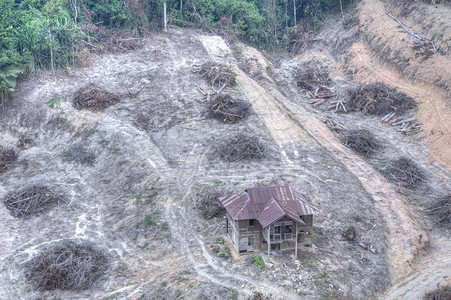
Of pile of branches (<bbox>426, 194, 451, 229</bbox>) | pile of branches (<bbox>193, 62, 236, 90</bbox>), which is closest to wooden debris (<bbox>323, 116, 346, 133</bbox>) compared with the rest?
pile of branches (<bbox>193, 62, 236, 90</bbox>)

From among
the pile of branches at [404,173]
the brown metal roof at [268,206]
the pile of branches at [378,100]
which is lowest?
the pile of branches at [404,173]

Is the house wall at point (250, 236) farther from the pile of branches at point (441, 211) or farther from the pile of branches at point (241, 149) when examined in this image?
the pile of branches at point (441, 211)

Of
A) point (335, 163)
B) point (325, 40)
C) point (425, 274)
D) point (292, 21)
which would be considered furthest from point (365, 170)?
point (292, 21)

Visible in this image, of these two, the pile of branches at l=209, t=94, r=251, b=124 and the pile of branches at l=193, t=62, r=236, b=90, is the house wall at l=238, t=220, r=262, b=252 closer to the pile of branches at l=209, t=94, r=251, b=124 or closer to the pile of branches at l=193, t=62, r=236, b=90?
the pile of branches at l=209, t=94, r=251, b=124

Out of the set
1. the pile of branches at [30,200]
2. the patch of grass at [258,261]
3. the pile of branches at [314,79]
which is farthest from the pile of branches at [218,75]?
the patch of grass at [258,261]

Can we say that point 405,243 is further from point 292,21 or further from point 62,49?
point 292,21

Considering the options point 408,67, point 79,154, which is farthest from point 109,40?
point 408,67

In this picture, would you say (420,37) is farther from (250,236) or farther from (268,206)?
(250,236)

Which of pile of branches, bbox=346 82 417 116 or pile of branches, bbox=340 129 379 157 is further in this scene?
pile of branches, bbox=346 82 417 116
